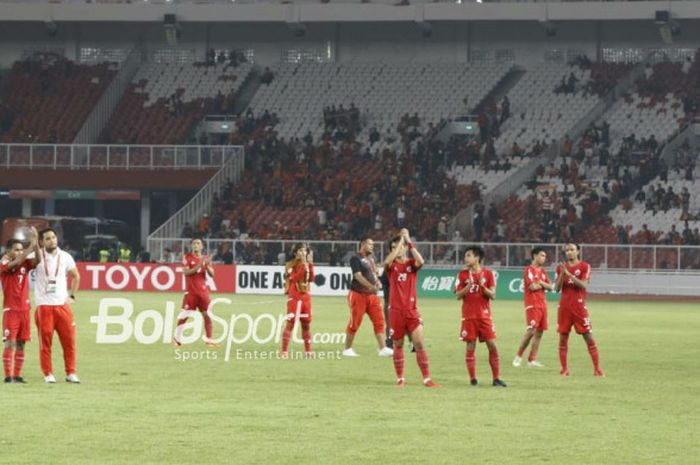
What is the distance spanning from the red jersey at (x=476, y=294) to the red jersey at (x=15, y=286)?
19.3 feet

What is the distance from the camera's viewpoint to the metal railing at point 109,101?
77562 mm

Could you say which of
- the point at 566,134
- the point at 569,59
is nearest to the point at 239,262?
the point at 566,134

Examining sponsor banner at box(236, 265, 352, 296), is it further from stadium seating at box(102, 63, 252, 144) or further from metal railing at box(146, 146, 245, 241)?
stadium seating at box(102, 63, 252, 144)

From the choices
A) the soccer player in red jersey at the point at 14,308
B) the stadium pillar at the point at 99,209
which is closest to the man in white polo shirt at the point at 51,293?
the soccer player in red jersey at the point at 14,308

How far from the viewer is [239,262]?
59.7m

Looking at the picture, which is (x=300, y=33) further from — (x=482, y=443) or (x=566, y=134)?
(x=482, y=443)

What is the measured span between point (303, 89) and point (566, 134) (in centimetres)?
1415

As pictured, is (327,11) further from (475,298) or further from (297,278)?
(475,298)

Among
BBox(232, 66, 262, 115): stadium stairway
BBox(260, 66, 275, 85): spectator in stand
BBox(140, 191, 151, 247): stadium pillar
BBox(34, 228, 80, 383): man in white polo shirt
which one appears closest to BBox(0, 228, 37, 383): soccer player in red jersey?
BBox(34, 228, 80, 383): man in white polo shirt

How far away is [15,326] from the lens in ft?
71.3

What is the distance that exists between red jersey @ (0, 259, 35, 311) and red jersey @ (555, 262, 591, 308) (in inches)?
323

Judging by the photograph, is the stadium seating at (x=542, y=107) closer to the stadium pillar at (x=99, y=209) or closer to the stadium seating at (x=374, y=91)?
the stadium seating at (x=374, y=91)

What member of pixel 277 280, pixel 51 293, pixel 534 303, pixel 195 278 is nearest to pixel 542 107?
pixel 277 280

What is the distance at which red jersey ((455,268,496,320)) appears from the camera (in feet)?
71.8
